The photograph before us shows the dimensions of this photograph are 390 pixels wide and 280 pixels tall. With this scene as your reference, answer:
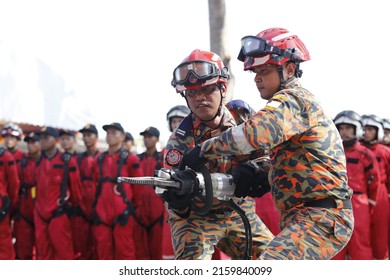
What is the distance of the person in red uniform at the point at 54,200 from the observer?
972cm

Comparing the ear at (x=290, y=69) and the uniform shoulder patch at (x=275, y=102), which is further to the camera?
the ear at (x=290, y=69)

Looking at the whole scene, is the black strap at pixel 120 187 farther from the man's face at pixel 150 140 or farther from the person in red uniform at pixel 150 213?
the man's face at pixel 150 140

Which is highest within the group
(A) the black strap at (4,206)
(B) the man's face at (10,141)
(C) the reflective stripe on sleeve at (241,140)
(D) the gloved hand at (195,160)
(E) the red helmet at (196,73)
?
(E) the red helmet at (196,73)

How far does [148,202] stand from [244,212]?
508 cm

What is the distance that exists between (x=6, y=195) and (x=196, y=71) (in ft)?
18.6

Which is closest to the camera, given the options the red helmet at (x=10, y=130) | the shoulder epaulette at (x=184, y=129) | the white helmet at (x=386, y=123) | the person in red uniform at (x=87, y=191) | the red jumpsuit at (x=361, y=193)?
the shoulder epaulette at (x=184, y=129)

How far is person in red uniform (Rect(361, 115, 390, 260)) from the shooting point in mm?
10078

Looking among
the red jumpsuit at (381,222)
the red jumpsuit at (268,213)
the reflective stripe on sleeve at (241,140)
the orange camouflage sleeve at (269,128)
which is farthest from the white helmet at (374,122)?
the reflective stripe on sleeve at (241,140)

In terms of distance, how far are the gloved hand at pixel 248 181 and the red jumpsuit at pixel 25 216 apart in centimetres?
632

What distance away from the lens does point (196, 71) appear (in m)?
5.05

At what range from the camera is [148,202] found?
9852mm

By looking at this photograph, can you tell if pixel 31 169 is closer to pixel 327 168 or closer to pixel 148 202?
pixel 148 202

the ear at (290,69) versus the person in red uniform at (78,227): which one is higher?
the ear at (290,69)

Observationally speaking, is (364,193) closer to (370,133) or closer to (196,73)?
(370,133)
